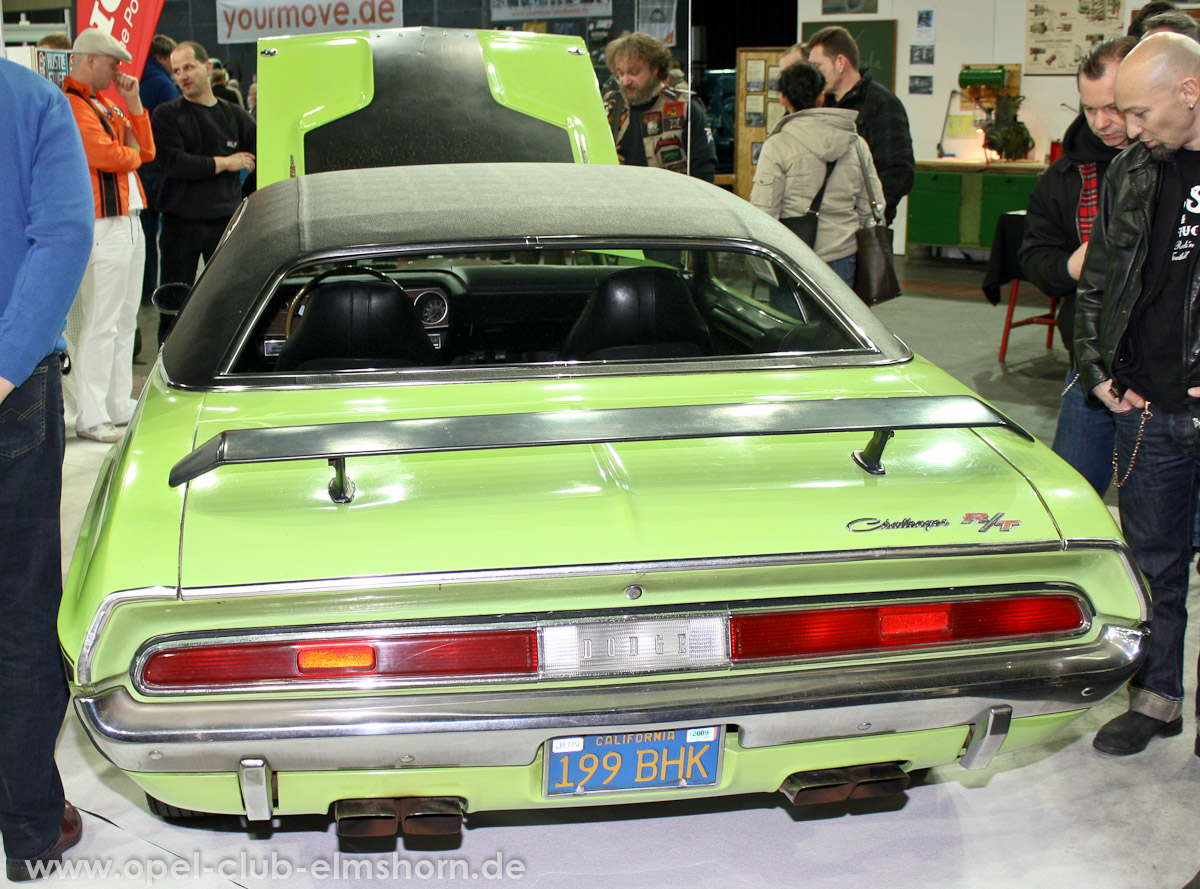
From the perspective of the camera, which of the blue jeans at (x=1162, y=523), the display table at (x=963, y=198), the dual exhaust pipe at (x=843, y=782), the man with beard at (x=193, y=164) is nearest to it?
the dual exhaust pipe at (x=843, y=782)

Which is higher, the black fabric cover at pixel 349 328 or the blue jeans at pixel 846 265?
the black fabric cover at pixel 349 328

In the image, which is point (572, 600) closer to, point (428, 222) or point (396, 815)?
point (396, 815)

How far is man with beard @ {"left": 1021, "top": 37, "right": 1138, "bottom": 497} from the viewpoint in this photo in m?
3.03

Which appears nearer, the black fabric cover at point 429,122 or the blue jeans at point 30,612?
the blue jeans at point 30,612

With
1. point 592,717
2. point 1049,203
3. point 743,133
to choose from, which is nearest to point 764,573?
point 592,717

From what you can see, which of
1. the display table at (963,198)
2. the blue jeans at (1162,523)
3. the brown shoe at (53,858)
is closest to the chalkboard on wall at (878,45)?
the display table at (963,198)

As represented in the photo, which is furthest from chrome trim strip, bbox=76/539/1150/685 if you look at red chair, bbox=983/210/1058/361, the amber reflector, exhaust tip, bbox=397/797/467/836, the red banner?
red chair, bbox=983/210/1058/361

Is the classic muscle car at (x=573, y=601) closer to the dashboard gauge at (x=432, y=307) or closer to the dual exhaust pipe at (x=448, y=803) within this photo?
the dual exhaust pipe at (x=448, y=803)

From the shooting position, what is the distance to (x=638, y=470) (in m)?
1.95

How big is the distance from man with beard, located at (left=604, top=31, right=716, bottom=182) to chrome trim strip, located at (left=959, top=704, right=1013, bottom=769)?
4483 mm

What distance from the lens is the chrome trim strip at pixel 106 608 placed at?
1.67 m

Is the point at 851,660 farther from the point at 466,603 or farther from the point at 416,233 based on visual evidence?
the point at 416,233

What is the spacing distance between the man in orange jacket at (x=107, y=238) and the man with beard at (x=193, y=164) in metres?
0.46

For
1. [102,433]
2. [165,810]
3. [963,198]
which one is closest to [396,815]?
[165,810]
